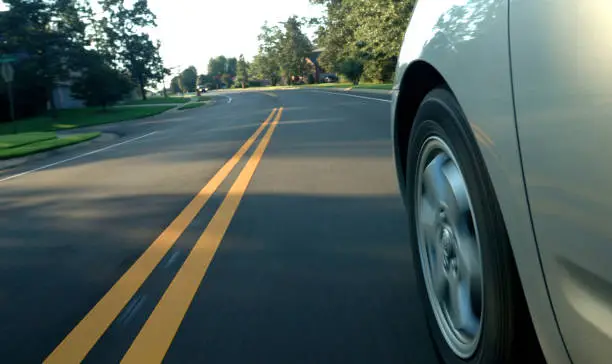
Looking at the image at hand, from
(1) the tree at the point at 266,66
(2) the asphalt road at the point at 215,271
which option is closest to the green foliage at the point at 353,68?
(2) the asphalt road at the point at 215,271

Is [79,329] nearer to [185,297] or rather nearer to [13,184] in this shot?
[185,297]

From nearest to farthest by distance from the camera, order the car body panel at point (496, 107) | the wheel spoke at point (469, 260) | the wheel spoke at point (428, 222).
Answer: the car body panel at point (496, 107) → the wheel spoke at point (469, 260) → the wheel spoke at point (428, 222)

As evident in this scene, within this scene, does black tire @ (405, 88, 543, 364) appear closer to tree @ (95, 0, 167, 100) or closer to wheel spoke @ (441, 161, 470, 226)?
wheel spoke @ (441, 161, 470, 226)

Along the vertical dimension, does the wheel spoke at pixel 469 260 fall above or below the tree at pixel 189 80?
above

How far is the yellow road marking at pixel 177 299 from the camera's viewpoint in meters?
2.61

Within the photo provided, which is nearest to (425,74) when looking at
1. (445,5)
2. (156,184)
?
(445,5)

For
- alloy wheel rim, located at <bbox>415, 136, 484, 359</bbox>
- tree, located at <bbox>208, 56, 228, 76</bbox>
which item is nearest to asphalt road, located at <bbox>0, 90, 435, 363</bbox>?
alloy wheel rim, located at <bbox>415, 136, 484, 359</bbox>

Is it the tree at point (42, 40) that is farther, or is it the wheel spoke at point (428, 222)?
the tree at point (42, 40)

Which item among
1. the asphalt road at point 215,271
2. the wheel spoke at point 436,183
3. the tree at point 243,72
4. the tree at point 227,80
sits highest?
the wheel spoke at point 436,183

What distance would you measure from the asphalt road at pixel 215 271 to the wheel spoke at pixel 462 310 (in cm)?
37

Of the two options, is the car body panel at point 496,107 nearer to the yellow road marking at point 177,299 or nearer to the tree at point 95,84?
the yellow road marking at point 177,299

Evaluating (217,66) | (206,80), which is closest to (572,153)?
(206,80)

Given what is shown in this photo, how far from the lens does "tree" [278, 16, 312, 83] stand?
354ft

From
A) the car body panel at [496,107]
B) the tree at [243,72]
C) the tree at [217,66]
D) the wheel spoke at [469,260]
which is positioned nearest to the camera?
the car body panel at [496,107]
